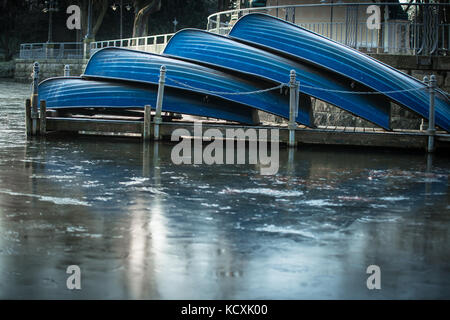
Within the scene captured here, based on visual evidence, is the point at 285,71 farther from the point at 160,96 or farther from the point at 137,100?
the point at 137,100

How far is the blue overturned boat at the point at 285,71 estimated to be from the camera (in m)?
14.5

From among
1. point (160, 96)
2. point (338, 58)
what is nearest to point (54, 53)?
point (160, 96)

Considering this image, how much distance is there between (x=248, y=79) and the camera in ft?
50.3

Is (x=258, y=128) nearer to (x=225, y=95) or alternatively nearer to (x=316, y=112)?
(x=225, y=95)

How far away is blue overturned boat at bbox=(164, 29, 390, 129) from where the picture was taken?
14539 mm

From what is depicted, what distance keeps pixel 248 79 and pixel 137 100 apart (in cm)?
237

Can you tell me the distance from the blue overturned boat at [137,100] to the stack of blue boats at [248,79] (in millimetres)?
21

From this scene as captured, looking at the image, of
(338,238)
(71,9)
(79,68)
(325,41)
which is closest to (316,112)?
(325,41)

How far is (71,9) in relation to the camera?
2307 inches

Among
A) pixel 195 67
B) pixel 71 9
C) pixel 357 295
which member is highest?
pixel 71 9

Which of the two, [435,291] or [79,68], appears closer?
[435,291]

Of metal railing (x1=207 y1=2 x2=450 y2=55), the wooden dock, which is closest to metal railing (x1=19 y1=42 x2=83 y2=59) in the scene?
metal railing (x1=207 y1=2 x2=450 y2=55)

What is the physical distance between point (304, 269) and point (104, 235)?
6.27ft

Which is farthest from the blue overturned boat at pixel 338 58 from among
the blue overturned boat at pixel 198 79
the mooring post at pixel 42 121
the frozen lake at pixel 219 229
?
the mooring post at pixel 42 121
